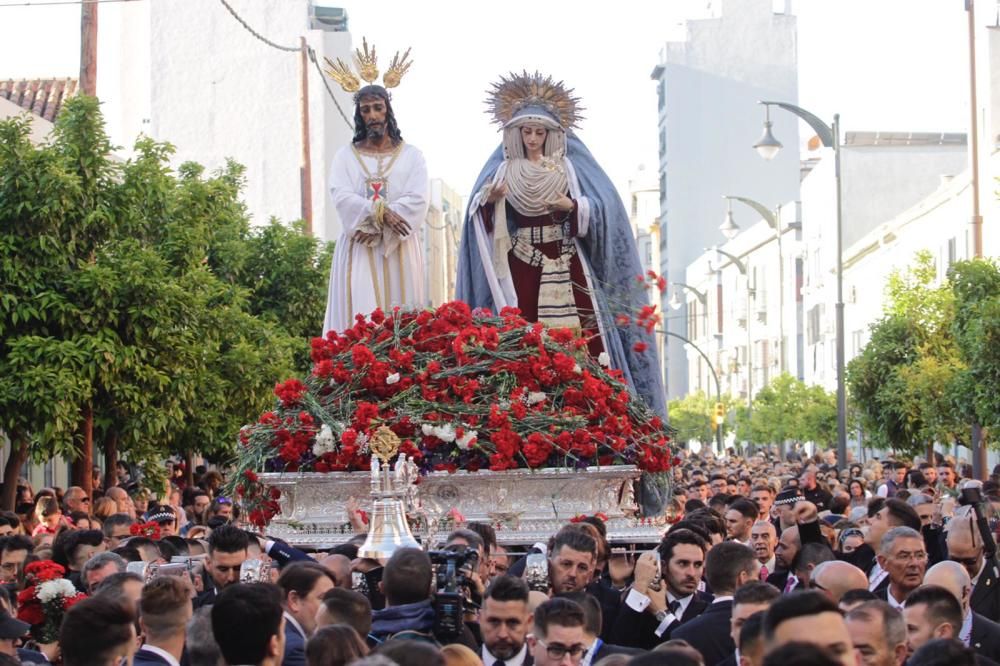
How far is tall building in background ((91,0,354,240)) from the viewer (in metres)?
57.0

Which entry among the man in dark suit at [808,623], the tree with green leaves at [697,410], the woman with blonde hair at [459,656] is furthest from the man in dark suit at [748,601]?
the tree with green leaves at [697,410]

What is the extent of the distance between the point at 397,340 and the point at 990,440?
16703 millimetres

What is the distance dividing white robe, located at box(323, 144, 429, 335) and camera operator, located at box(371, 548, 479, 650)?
7940 millimetres

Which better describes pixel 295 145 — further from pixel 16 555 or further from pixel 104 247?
pixel 16 555

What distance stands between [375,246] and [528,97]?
1.67 meters

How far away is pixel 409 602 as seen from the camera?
734cm

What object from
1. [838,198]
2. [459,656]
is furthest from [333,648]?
[838,198]

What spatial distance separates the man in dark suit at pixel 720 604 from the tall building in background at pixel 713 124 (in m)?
108

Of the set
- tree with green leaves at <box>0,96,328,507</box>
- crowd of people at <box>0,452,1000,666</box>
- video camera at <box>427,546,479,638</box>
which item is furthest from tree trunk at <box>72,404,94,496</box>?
video camera at <box>427,546,479,638</box>

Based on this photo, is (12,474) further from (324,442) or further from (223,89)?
(223,89)

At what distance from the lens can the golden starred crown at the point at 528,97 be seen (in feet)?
50.2

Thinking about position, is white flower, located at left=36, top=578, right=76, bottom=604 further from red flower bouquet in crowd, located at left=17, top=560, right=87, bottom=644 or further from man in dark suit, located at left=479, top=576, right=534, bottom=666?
man in dark suit, located at left=479, top=576, right=534, bottom=666

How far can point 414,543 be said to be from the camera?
9.26 m

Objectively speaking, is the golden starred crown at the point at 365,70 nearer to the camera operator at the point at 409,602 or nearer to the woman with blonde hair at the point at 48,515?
the woman with blonde hair at the point at 48,515
